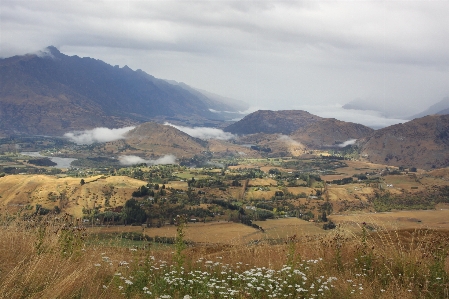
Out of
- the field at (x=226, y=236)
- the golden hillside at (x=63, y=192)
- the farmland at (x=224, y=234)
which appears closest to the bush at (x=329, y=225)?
the farmland at (x=224, y=234)

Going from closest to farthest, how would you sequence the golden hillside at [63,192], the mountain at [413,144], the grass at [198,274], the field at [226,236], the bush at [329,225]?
the grass at [198,274]
the field at [226,236]
the bush at [329,225]
the golden hillside at [63,192]
the mountain at [413,144]

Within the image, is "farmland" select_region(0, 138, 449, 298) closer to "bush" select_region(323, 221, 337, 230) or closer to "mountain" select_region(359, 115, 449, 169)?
"bush" select_region(323, 221, 337, 230)

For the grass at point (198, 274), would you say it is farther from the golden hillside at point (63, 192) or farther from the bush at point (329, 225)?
the golden hillside at point (63, 192)

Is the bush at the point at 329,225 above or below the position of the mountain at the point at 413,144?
below

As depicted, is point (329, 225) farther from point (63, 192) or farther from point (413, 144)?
point (413, 144)

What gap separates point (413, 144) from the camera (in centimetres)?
17375

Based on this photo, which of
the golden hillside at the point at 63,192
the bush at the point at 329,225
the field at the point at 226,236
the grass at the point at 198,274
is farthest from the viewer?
the golden hillside at the point at 63,192

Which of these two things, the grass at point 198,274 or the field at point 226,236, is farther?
the field at point 226,236

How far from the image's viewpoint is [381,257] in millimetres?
9703

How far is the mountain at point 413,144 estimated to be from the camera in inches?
6368

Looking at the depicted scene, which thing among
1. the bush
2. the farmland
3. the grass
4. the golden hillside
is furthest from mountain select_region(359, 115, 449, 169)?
the grass

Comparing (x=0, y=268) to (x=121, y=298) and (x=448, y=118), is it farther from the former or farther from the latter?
(x=448, y=118)

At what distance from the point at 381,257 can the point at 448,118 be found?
203m

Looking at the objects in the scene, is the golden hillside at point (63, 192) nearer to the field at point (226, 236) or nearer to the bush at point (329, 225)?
the field at point (226, 236)
